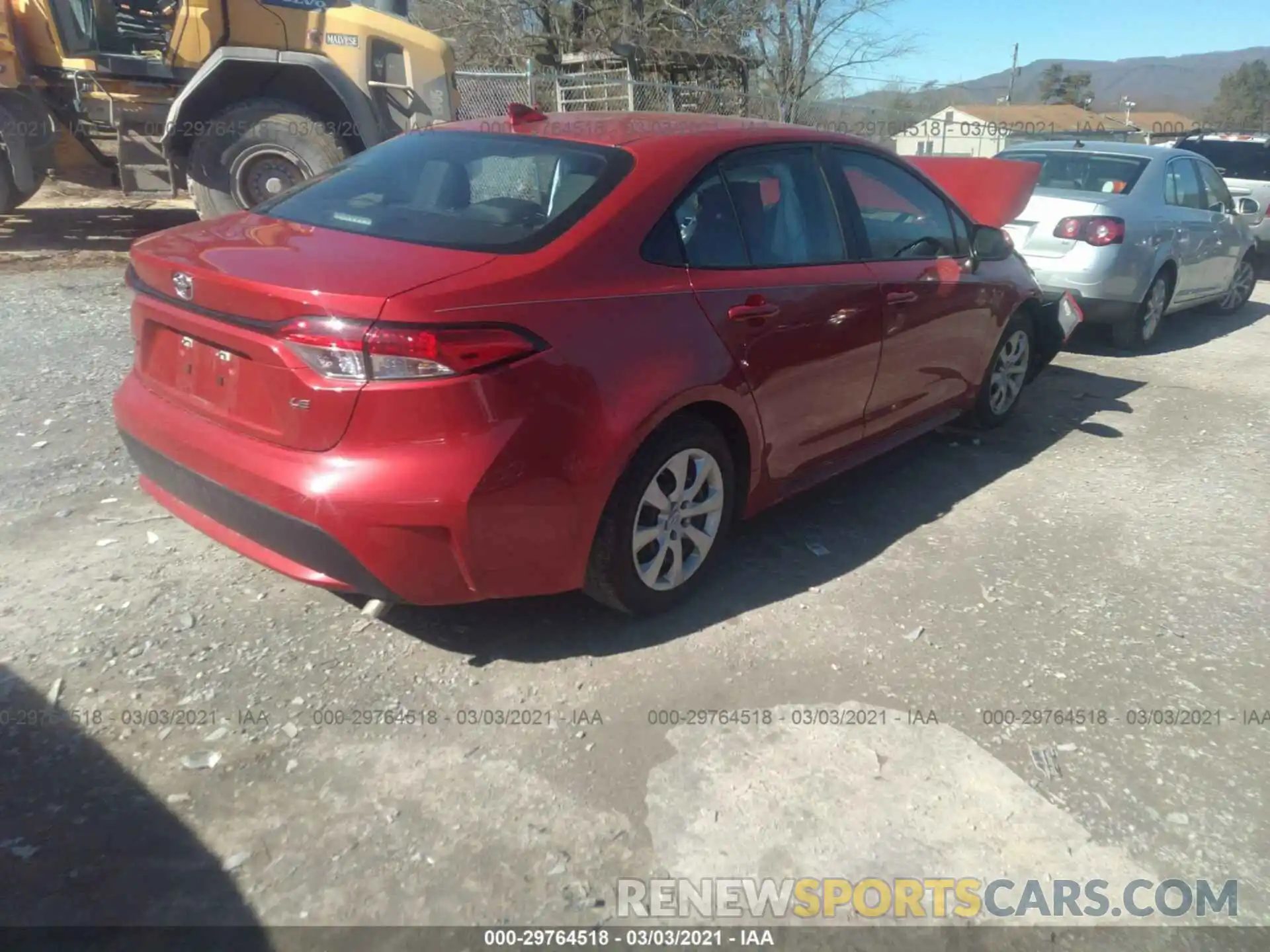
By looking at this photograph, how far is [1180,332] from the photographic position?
923cm

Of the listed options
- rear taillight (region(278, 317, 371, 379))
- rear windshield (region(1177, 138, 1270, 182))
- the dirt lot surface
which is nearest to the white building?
rear windshield (region(1177, 138, 1270, 182))

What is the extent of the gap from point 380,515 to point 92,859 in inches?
42.1

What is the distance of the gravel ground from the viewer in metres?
2.46

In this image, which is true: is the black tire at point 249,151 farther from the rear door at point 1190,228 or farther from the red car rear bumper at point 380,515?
the rear door at point 1190,228

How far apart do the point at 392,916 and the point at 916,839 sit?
134 centimetres

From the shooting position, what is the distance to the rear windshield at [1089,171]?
310 inches

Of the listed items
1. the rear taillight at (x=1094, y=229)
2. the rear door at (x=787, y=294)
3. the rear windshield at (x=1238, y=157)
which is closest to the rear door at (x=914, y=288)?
the rear door at (x=787, y=294)

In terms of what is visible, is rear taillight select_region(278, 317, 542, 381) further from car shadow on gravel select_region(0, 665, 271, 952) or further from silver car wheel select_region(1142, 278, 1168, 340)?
silver car wheel select_region(1142, 278, 1168, 340)

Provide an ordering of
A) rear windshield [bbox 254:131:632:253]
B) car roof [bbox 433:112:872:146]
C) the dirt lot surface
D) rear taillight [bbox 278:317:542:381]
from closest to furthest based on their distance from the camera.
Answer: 1. rear taillight [bbox 278:317:542:381]
2. rear windshield [bbox 254:131:632:253]
3. car roof [bbox 433:112:872:146]
4. the dirt lot surface

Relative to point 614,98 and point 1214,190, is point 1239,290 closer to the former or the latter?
point 1214,190

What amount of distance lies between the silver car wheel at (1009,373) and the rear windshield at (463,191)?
9.96 feet

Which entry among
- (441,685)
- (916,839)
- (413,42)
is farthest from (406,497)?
(413,42)

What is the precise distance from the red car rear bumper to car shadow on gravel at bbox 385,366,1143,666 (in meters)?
0.42

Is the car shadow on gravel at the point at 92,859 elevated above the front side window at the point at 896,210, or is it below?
below
